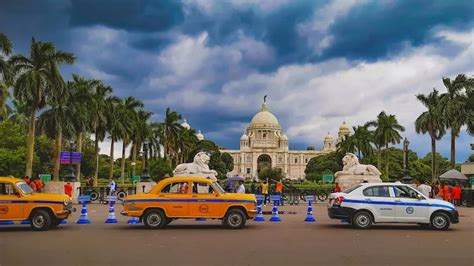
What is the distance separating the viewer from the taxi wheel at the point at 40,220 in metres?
14.5

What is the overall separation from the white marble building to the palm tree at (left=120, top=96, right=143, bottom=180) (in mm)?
102782

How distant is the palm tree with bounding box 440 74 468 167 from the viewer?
41219mm

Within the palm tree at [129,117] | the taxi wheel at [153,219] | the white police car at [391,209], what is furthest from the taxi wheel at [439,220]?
the palm tree at [129,117]

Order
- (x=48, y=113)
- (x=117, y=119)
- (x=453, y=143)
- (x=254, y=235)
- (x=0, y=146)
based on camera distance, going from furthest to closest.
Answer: (x=0, y=146) < (x=117, y=119) < (x=453, y=143) < (x=48, y=113) < (x=254, y=235)

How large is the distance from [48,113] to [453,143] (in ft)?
107

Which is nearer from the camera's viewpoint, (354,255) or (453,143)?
(354,255)

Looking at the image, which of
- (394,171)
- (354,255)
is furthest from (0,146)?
(394,171)

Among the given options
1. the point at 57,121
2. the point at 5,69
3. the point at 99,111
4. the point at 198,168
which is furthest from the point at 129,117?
the point at 198,168

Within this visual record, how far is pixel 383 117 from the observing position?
207 ft

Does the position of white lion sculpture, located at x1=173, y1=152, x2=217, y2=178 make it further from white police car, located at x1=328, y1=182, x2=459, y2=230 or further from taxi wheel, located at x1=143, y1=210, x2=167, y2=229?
white police car, located at x1=328, y1=182, x2=459, y2=230

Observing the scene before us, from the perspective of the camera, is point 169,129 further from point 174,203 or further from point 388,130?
point 174,203

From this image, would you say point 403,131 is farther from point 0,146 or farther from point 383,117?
point 0,146

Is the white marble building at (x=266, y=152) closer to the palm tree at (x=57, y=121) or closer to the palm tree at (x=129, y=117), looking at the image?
the palm tree at (x=129, y=117)

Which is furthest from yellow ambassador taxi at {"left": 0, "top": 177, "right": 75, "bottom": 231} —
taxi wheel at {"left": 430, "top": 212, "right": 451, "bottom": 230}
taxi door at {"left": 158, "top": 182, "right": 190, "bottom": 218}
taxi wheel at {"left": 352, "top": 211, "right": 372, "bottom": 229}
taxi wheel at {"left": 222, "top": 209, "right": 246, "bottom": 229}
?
taxi wheel at {"left": 430, "top": 212, "right": 451, "bottom": 230}
